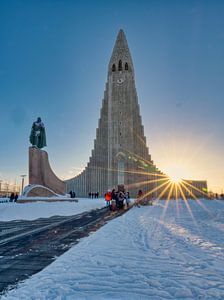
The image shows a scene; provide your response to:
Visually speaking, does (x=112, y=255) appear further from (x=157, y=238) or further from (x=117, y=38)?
(x=117, y=38)

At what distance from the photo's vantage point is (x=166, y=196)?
54.2m

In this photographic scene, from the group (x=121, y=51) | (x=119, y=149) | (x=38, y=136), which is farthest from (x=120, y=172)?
(x=121, y=51)

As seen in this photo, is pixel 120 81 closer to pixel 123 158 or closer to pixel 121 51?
pixel 121 51

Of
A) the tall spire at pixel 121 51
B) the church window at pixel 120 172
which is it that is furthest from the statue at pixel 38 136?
the tall spire at pixel 121 51

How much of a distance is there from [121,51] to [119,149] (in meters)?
32.2

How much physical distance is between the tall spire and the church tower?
197 cm

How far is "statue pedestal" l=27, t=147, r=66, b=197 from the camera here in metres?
21.2

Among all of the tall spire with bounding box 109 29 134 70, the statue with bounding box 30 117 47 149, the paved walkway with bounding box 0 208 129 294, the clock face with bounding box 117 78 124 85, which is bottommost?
the paved walkway with bounding box 0 208 129 294

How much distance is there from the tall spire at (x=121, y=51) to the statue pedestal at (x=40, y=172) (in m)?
51.0

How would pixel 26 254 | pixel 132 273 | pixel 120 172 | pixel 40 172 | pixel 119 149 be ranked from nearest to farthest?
pixel 132 273 < pixel 26 254 < pixel 40 172 < pixel 120 172 < pixel 119 149

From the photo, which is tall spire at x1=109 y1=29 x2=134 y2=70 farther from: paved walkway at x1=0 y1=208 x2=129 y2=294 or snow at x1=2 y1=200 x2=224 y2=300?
snow at x1=2 y1=200 x2=224 y2=300

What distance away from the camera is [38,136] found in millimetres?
22656

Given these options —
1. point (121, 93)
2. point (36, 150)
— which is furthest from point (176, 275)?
point (121, 93)

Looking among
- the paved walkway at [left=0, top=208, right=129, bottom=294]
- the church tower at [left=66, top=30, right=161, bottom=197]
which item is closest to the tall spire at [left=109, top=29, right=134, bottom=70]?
the church tower at [left=66, top=30, right=161, bottom=197]
